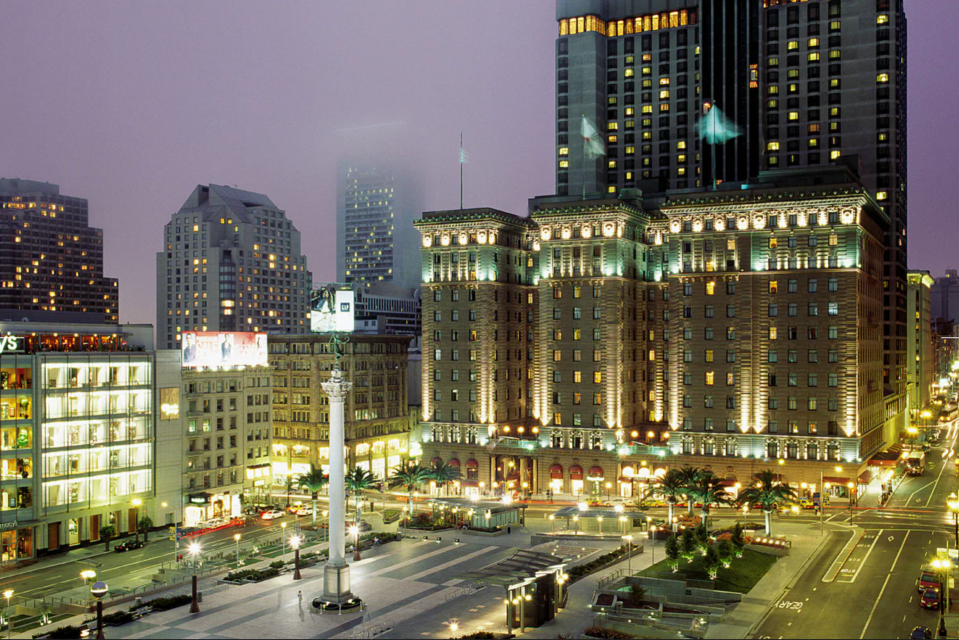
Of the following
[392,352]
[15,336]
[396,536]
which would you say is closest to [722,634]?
[396,536]

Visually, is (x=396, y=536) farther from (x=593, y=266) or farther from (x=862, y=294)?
(x=862, y=294)

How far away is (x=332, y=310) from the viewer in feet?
261

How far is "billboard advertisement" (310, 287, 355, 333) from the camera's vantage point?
259 feet

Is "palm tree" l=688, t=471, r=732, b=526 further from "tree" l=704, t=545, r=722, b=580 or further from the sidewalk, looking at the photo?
"tree" l=704, t=545, r=722, b=580

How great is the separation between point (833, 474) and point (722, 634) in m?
60.9

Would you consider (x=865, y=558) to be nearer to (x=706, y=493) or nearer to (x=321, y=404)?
(x=706, y=493)

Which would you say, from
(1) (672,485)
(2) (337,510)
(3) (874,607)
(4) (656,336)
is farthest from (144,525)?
(3) (874,607)

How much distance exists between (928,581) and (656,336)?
70.1 metres

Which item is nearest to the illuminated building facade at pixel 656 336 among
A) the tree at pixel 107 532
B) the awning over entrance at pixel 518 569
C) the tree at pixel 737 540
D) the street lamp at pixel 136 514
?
the tree at pixel 737 540

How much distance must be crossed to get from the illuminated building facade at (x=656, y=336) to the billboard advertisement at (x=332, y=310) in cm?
6335

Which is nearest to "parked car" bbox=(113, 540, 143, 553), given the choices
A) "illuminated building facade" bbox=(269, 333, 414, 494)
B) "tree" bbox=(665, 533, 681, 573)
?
"illuminated building facade" bbox=(269, 333, 414, 494)

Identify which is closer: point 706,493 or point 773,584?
point 773,584

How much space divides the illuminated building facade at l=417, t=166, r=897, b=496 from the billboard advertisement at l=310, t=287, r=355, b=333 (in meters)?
63.3

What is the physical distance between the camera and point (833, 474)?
12181 cm
